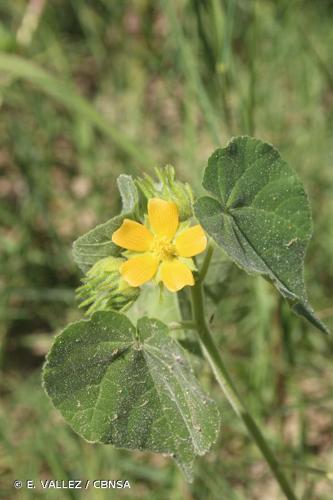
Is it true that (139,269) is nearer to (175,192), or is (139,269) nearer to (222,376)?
(175,192)

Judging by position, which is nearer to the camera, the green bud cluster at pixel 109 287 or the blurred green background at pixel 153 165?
the green bud cluster at pixel 109 287

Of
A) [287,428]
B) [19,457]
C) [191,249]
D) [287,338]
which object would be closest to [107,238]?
[191,249]

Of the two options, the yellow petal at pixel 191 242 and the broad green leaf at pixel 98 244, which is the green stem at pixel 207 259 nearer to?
the yellow petal at pixel 191 242

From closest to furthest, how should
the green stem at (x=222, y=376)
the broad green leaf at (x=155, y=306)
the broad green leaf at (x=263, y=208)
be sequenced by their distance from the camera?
1. the broad green leaf at (x=263, y=208)
2. the green stem at (x=222, y=376)
3. the broad green leaf at (x=155, y=306)

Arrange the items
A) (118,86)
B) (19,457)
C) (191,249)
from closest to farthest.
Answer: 1. (191,249)
2. (19,457)
3. (118,86)

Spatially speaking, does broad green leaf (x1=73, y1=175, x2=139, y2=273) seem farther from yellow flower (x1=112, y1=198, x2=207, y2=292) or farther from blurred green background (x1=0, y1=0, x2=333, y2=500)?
blurred green background (x1=0, y1=0, x2=333, y2=500)

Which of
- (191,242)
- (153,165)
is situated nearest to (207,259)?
(191,242)

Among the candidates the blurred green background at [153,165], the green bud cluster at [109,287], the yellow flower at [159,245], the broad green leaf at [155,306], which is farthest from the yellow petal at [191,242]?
the blurred green background at [153,165]

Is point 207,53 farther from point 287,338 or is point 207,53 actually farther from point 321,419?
point 321,419
